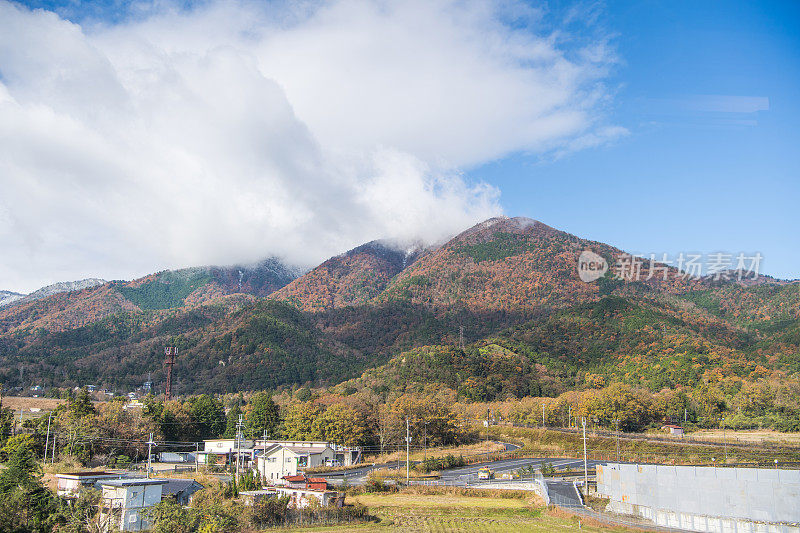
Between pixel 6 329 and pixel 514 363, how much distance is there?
171 meters

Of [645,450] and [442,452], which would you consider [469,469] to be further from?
[645,450]

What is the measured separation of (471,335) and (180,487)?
127m

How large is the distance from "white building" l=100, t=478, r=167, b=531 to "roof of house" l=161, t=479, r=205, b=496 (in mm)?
1574

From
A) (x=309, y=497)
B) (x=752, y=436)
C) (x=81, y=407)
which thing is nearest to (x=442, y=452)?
(x=309, y=497)

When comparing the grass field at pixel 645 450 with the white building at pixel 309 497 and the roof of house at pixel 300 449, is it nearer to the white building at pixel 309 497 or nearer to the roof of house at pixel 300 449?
the roof of house at pixel 300 449

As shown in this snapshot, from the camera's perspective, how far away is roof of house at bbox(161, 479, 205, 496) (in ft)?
106

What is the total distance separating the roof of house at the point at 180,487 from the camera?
32.4 m

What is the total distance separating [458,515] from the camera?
111 ft

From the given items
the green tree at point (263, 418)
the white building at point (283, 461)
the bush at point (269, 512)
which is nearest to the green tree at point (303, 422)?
the green tree at point (263, 418)

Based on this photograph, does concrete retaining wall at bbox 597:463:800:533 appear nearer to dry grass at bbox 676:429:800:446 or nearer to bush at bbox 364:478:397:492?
bush at bbox 364:478:397:492

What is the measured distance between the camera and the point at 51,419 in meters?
53.0

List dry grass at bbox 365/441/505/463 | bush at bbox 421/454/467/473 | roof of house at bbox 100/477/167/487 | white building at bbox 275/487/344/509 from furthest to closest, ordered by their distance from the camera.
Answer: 1. dry grass at bbox 365/441/505/463
2. bush at bbox 421/454/467/473
3. white building at bbox 275/487/344/509
4. roof of house at bbox 100/477/167/487

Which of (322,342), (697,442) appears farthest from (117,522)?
(322,342)

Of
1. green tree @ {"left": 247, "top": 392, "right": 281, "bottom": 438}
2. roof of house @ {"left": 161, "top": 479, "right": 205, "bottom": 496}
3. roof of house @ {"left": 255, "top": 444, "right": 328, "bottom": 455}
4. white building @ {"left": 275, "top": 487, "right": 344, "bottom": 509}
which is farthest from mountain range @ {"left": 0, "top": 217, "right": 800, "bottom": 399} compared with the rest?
roof of house @ {"left": 161, "top": 479, "right": 205, "bottom": 496}
